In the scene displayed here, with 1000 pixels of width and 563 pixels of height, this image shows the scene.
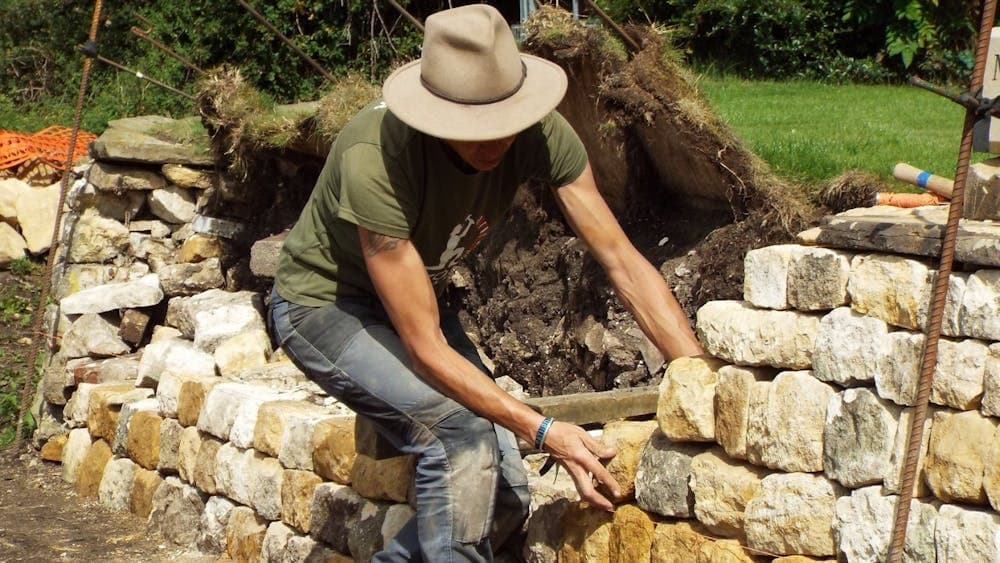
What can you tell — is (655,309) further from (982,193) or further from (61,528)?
(61,528)

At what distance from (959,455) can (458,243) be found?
5.67ft

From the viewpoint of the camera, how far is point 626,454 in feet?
12.8

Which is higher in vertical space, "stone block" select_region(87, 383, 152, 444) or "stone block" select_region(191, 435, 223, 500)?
"stone block" select_region(191, 435, 223, 500)

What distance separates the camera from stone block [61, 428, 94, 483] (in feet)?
25.3

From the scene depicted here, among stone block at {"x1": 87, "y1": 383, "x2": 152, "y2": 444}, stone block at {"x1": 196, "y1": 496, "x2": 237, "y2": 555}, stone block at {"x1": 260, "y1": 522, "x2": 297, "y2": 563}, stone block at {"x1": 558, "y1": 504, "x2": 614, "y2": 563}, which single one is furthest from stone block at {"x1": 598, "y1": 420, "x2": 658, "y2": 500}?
stone block at {"x1": 87, "y1": 383, "x2": 152, "y2": 444}

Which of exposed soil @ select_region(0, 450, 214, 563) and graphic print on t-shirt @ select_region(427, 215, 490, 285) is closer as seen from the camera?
graphic print on t-shirt @ select_region(427, 215, 490, 285)

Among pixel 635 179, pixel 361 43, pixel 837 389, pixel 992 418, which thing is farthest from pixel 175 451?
pixel 361 43

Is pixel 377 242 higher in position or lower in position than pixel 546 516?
higher

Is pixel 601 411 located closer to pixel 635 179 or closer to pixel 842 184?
pixel 842 184

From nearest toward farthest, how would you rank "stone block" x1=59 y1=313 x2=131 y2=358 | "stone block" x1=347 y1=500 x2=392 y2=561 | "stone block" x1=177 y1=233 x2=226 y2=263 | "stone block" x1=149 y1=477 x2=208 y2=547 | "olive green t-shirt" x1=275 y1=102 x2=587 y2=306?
"olive green t-shirt" x1=275 y1=102 x2=587 y2=306 < "stone block" x1=347 y1=500 x2=392 y2=561 < "stone block" x1=149 y1=477 x2=208 y2=547 < "stone block" x1=59 y1=313 x2=131 y2=358 < "stone block" x1=177 y1=233 x2=226 y2=263

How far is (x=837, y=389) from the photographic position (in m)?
3.33

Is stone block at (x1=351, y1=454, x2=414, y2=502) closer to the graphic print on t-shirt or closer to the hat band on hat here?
the graphic print on t-shirt

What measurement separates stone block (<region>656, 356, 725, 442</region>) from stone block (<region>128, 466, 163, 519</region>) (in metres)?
3.90

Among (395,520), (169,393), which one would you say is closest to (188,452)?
(169,393)
